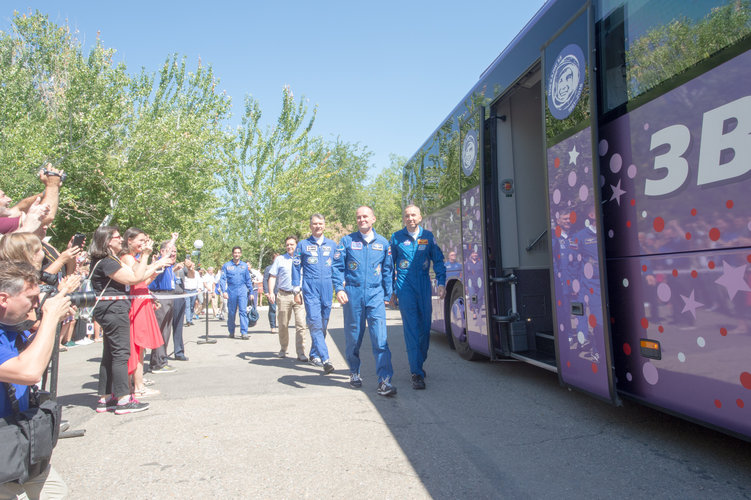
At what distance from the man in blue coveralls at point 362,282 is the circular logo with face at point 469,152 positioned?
1.42 meters

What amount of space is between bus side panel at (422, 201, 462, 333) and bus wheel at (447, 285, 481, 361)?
22 cm

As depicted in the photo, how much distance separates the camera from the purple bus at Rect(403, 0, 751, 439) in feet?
9.12

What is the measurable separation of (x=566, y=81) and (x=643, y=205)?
4.49ft

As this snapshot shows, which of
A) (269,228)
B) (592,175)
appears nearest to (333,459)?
(592,175)

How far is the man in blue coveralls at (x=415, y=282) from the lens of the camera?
5.76m

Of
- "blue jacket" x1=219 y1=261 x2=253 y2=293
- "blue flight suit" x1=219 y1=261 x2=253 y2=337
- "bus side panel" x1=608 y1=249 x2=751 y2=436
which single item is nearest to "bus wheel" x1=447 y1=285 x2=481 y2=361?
"bus side panel" x1=608 y1=249 x2=751 y2=436

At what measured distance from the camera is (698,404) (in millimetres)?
3008

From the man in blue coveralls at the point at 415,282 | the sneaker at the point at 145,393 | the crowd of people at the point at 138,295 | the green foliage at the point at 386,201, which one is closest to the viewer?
the crowd of people at the point at 138,295

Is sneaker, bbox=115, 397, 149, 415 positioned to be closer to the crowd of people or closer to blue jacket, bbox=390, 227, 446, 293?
the crowd of people

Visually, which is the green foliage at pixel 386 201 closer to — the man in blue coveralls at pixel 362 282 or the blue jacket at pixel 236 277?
the blue jacket at pixel 236 277

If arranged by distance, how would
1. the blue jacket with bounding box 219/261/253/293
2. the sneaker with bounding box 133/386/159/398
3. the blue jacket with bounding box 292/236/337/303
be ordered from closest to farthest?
1. the sneaker with bounding box 133/386/159/398
2. the blue jacket with bounding box 292/236/337/303
3. the blue jacket with bounding box 219/261/253/293

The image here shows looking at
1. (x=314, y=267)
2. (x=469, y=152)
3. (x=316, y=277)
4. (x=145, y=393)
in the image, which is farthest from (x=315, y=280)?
(x=469, y=152)

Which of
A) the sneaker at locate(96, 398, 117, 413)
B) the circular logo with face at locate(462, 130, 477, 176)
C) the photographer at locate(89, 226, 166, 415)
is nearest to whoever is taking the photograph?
the photographer at locate(89, 226, 166, 415)

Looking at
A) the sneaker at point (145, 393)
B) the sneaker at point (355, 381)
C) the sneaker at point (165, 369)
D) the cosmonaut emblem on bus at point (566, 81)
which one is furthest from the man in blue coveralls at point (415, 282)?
the sneaker at point (165, 369)
